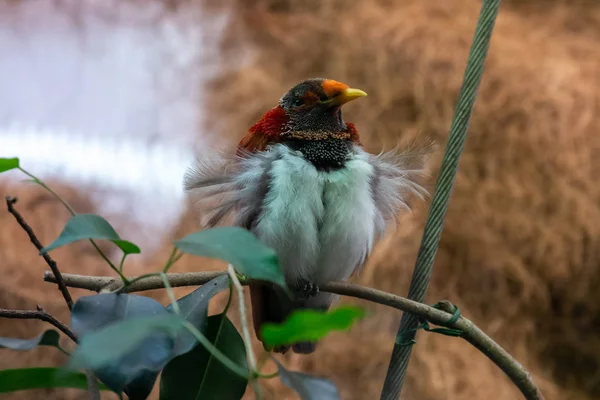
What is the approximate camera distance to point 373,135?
1781 mm

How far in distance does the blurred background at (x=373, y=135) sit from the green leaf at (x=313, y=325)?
1211 millimetres

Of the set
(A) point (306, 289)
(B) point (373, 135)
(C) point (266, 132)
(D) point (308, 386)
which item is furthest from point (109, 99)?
(D) point (308, 386)

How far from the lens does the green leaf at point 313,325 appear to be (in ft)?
1.19

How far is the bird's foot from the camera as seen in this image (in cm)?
93

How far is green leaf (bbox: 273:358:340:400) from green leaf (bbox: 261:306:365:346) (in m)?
0.07

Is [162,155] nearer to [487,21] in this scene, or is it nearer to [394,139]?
[394,139]

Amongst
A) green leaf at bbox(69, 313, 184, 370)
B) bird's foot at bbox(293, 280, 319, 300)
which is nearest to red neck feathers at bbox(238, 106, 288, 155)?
bird's foot at bbox(293, 280, 319, 300)

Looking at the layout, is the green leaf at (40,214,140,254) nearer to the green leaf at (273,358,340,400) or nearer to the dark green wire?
the green leaf at (273,358,340,400)

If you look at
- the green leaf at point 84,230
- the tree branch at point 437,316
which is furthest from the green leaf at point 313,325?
the tree branch at point 437,316

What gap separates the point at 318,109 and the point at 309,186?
0.49 feet

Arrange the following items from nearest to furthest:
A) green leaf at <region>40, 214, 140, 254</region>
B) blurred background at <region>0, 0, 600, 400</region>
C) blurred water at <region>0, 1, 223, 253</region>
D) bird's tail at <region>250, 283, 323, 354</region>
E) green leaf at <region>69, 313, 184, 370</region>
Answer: green leaf at <region>69, 313, 184, 370</region>, green leaf at <region>40, 214, 140, 254</region>, bird's tail at <region>250, 283, 323, 354</region>, blurred background at <region>0, 0, 600, 400</region>, blurred water at <region>0, 1, 223, 253</region>

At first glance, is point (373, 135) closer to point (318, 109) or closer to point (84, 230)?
point (318, 109)

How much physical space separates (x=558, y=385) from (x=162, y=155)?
1306 millimetres

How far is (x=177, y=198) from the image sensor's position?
1.80 metres
